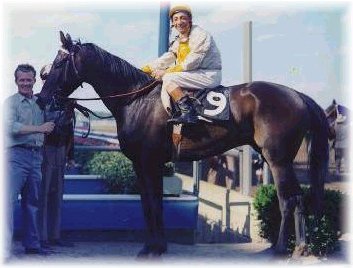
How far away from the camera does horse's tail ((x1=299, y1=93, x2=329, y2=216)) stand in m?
5.70

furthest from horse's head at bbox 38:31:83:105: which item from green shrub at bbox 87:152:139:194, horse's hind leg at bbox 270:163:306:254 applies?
horse's hind leg at bbox 270:163:306:254

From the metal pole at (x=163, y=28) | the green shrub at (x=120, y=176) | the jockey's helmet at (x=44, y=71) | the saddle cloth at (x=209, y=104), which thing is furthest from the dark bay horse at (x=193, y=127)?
the green shrub at (x=120, y=176)

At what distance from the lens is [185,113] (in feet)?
17.7

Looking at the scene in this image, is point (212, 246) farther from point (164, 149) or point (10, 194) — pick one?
point (10, 194)

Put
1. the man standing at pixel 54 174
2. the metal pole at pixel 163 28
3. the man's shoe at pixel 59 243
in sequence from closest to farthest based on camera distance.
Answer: the man standing at pixel 54 174
the man's shoe at pixel 59 243
the metal pole at pixel 163 28

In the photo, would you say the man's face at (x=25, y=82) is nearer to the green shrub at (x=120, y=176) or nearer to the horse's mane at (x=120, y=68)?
the horse's mane at (x=120, y=68)

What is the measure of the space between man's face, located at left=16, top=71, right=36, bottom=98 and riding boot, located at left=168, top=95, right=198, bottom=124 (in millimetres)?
1573

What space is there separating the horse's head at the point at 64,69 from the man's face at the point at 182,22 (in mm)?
1072

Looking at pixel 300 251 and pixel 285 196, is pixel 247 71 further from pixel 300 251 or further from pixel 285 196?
pixel 300 251

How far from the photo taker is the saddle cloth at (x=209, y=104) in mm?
5492

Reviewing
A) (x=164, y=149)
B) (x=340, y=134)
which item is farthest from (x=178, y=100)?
(x=340, y=134)

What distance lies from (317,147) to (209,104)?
1276mm

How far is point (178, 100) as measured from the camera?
542cm

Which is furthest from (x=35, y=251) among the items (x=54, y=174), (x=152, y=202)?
(x=152, y=202)
